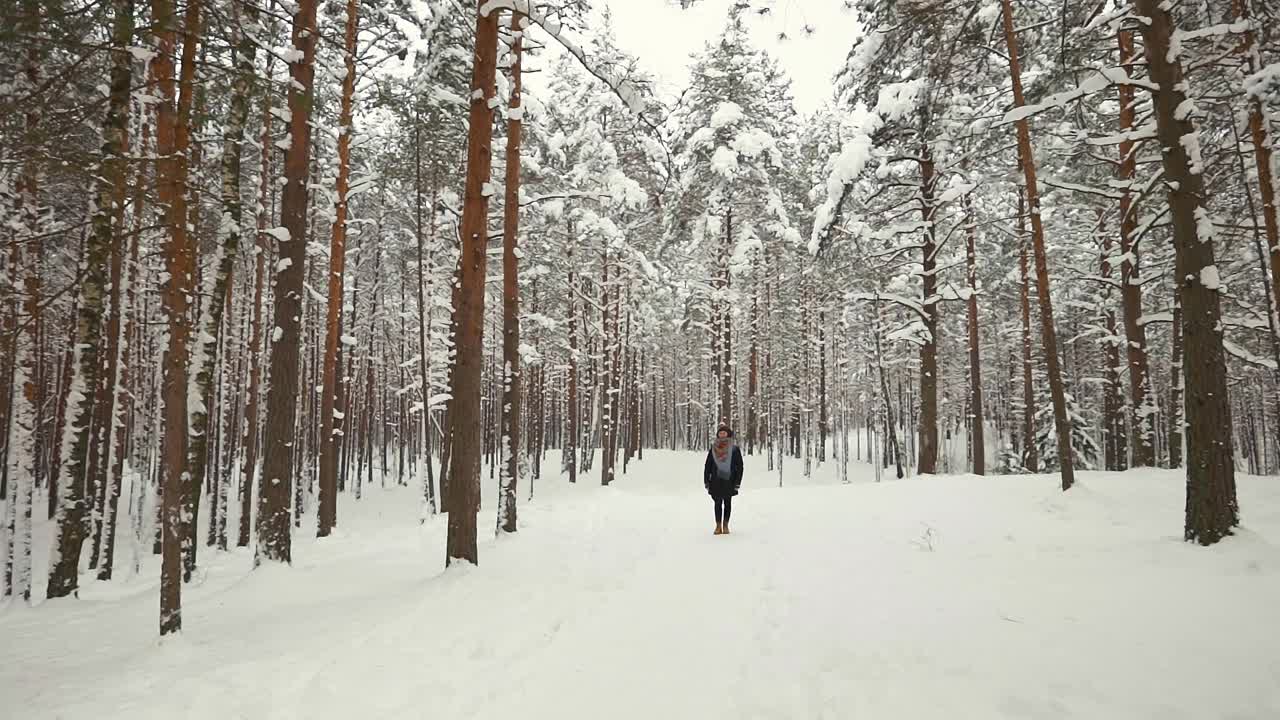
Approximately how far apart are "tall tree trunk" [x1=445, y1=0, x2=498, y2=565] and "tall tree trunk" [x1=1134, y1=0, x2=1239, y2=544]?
27.6ft

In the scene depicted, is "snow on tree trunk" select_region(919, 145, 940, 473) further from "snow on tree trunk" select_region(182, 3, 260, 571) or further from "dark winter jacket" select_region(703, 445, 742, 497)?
"snow on tree trunk" select_region(182, 3, 260, 571)

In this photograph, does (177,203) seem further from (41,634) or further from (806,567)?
(806,567)

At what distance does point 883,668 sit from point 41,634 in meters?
9.26

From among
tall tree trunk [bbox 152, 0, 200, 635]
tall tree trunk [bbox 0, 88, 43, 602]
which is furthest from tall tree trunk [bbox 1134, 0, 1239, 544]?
tall tree trunk [bbox 0, 88, 43, 602]

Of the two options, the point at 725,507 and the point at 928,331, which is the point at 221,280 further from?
the point at 928,331

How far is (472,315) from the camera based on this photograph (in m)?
7.98

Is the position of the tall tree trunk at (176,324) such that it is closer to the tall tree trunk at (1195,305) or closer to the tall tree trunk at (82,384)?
the tall tree trunk at (82,384)

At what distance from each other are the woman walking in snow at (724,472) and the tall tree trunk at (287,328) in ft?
23.1

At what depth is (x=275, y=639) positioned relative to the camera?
19.6 ft

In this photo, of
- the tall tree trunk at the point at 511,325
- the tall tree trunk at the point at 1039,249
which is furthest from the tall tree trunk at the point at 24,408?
the tall tree trunk at the point at 1039,249

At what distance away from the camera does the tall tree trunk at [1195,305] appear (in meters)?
6.93

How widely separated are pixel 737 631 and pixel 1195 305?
6.61 m

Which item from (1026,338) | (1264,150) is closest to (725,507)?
(1264,150)

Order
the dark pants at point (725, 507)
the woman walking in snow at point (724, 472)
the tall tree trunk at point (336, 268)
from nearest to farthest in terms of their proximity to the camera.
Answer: the dark pants at point (725, 507) < the woman walking in snow at point (724, 472) < the tall tree trunk at point (336, 268)
